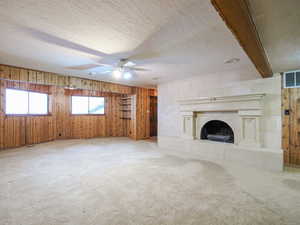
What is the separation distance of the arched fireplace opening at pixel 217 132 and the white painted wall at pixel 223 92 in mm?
798

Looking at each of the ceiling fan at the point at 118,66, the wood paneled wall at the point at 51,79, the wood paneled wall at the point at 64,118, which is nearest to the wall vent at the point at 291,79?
the ceiling fan at the point at 118,66

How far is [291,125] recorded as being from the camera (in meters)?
3.69

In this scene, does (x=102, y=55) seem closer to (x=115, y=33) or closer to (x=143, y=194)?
(x=115, y=33)

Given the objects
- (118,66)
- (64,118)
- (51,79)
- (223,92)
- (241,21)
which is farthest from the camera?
(64,118)

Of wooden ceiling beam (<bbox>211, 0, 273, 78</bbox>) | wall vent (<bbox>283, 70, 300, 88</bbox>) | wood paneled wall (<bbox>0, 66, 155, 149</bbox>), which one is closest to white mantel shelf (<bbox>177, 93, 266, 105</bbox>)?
wall vent (<bbox>283, 70, 300, 88</bbox>)

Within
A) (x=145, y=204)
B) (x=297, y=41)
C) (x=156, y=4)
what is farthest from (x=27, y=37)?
(x=297, y=41)

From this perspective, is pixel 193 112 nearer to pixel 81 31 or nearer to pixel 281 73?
pixel 281 73

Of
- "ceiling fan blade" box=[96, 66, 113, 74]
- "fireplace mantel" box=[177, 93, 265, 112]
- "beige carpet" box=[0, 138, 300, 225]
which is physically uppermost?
"ceiling fan blade" box=[96, 66, 113, 74]

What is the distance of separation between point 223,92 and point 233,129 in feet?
3.33

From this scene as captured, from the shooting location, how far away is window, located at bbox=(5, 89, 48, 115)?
16.8ft

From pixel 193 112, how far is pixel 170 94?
114cm

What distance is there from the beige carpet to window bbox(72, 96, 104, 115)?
3682mm

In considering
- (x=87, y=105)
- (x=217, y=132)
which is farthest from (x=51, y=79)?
(x=217, y=132)

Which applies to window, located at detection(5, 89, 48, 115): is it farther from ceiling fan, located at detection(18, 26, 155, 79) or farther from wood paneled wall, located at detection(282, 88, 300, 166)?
wood paneled wall, located at detection(282, 88, 300, 166)
